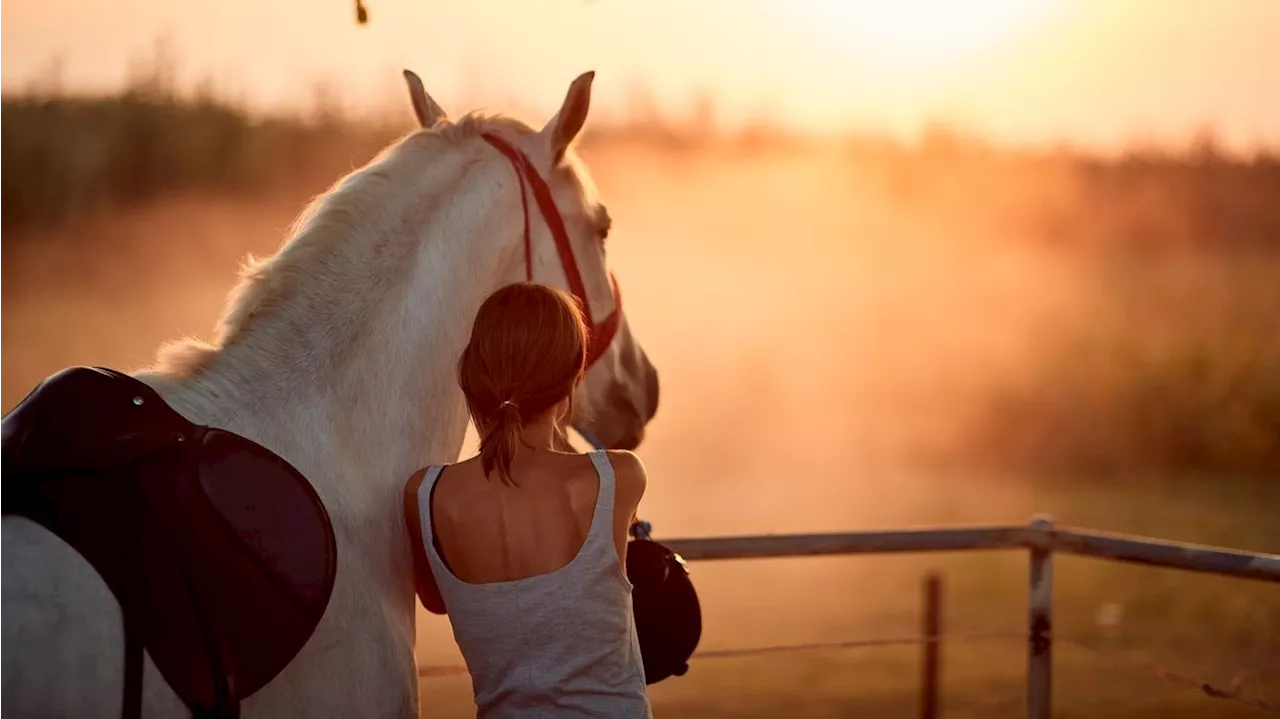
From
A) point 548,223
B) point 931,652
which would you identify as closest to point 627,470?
point 548,223

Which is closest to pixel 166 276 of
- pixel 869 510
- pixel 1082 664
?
pixel 869 510

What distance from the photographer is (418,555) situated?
221cm

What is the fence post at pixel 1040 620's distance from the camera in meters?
3.64

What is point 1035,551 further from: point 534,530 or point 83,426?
point 83,426

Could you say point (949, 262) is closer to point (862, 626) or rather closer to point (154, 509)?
point (862, 626)

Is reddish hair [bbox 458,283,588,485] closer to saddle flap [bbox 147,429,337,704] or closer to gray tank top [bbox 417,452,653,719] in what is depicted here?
gray tank top [bbox 417,452,653,719]

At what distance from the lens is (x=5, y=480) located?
178 cm

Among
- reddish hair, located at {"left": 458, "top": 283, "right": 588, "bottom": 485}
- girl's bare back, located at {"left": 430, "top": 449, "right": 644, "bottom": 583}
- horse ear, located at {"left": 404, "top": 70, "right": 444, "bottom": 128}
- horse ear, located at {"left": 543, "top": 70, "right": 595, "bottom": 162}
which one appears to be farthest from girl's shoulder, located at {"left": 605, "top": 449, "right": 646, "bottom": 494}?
horse ear, located at {"left": 404, "top": 70, "right": 444, "bottom": 128}

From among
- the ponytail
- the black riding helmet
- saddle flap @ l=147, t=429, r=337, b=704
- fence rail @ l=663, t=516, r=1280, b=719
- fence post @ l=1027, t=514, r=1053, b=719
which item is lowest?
fence post @ l=1027, t=514, r=1053, b=719

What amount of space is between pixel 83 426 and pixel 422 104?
4.02ft

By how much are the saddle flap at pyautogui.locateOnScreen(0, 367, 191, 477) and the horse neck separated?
114 millimetres

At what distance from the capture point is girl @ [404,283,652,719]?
1989mm

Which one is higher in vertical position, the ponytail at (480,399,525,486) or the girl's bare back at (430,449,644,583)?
the ponytail at (480,399,525,486)

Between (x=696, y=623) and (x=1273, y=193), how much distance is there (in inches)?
1510
